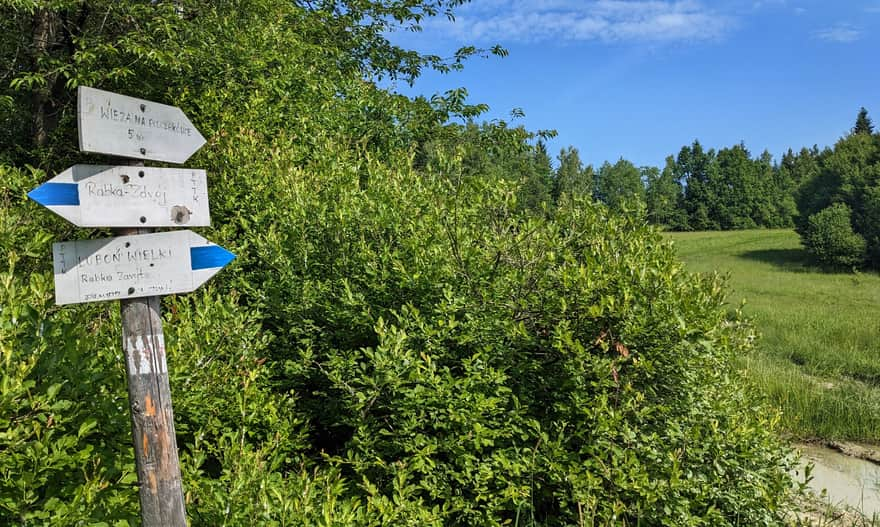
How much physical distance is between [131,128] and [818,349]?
14.8 meters

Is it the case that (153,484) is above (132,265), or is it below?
below

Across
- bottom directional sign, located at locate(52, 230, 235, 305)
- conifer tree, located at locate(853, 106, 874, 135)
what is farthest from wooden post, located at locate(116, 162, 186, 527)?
conifer tree, located at locate(853, 106, 874, 135)

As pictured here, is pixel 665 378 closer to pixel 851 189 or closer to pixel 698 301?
pixel 698 301

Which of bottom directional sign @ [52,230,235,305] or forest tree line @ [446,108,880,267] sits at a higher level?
forest tree line @ [446,108,880,267]

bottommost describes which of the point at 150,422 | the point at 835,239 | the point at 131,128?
the point at 150,422

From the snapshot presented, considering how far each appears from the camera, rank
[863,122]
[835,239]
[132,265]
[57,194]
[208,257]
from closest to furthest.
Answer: [57,194]
[132,265]
[208,257]
[835,239]
[863,122]

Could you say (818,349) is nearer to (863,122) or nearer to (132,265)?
(132,265)

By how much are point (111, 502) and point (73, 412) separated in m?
0.47

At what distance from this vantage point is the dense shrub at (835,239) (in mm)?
32244

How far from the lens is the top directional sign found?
7.15 ft

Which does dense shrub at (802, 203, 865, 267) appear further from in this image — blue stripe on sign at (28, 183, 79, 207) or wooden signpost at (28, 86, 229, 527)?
blue stripe on sign at (28, 183, 79, 207)

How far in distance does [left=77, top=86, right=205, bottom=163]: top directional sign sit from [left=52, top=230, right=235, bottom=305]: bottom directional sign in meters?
0.37

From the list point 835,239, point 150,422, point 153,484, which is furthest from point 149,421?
point 835,239

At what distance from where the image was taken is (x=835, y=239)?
32.6 m
